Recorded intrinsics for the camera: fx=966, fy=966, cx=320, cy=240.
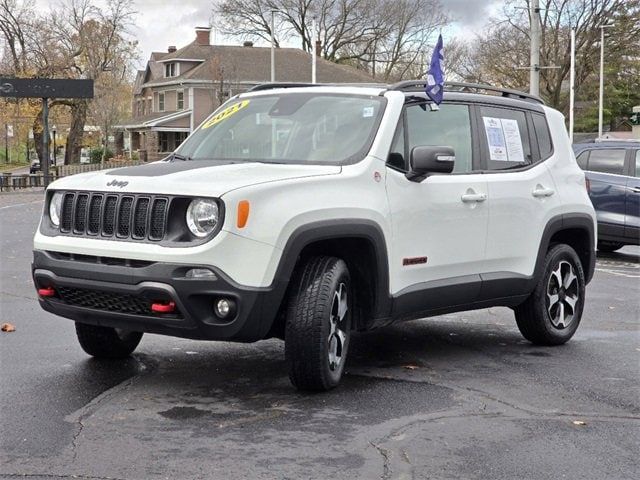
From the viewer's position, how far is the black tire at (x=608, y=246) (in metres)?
15.7

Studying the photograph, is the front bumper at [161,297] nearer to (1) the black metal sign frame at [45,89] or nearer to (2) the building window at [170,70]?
(1) the black metal sign frame at [45,89]

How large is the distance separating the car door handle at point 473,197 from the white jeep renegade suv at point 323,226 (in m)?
0.01

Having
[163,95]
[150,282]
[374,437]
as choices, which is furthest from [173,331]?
[163,95]

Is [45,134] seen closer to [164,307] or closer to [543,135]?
[543,135]

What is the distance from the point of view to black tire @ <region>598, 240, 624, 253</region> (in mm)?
15655

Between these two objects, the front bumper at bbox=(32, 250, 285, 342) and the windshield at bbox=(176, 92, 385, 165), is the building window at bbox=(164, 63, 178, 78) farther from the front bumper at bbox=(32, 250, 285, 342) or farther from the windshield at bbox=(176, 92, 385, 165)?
the front bumper at bbox=(32, 250, 285, 342)

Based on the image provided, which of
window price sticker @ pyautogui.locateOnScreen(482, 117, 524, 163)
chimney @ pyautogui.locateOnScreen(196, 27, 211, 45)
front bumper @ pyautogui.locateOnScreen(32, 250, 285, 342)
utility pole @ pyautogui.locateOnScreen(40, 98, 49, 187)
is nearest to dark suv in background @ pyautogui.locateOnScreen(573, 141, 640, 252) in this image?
window price sticker @ pyautogui.locateOnScreen(482, 117, 524, 163)

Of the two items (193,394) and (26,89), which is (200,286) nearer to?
(193,394)

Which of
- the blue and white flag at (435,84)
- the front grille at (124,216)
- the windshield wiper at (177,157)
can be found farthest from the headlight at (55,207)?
the blue and white flag at (435,84)

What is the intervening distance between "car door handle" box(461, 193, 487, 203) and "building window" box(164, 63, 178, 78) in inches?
2615

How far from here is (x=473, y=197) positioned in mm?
6715

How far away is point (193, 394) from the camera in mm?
5785

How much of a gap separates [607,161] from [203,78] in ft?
182

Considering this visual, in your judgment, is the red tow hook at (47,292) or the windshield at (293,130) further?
the windshield at (293,130)
